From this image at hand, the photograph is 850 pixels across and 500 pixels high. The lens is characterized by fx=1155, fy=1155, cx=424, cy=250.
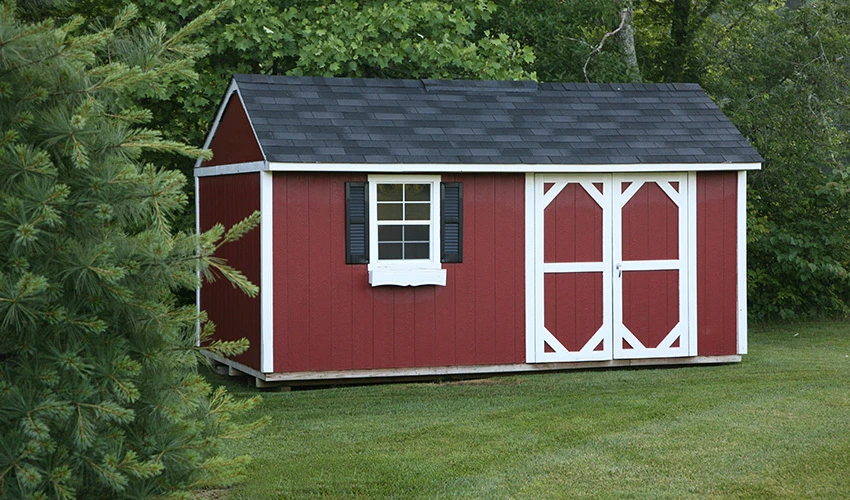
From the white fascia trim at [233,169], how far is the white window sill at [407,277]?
136 cm

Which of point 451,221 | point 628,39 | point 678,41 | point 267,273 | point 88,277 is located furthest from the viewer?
point 678,41

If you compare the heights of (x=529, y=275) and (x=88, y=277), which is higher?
(x=88, y=277)

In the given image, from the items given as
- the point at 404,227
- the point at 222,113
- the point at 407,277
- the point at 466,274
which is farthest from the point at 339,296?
the point at 222,113

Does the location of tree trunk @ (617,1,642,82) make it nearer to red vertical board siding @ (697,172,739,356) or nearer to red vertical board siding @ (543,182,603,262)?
red vertical board siding @ (697,172,739,356)

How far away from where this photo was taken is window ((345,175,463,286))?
1029 cm

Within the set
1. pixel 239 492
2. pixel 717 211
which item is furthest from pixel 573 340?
pixel 239 492

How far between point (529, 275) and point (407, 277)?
1.24m

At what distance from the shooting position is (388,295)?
10.4 m

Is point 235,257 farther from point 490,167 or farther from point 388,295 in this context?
point 490,167

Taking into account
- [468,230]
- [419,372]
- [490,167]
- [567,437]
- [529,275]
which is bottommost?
[567,437]

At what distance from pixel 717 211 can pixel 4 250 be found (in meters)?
8.25

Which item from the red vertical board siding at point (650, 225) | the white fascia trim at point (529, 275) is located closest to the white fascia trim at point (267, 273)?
the white fascia trim at point (529, 275)

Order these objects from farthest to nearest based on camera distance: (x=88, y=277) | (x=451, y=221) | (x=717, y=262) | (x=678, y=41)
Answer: (x=678, y=41) → (x=717, y=262) → (x=451, y=221) → (x=88, y=277)

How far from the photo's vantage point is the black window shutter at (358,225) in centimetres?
1027
